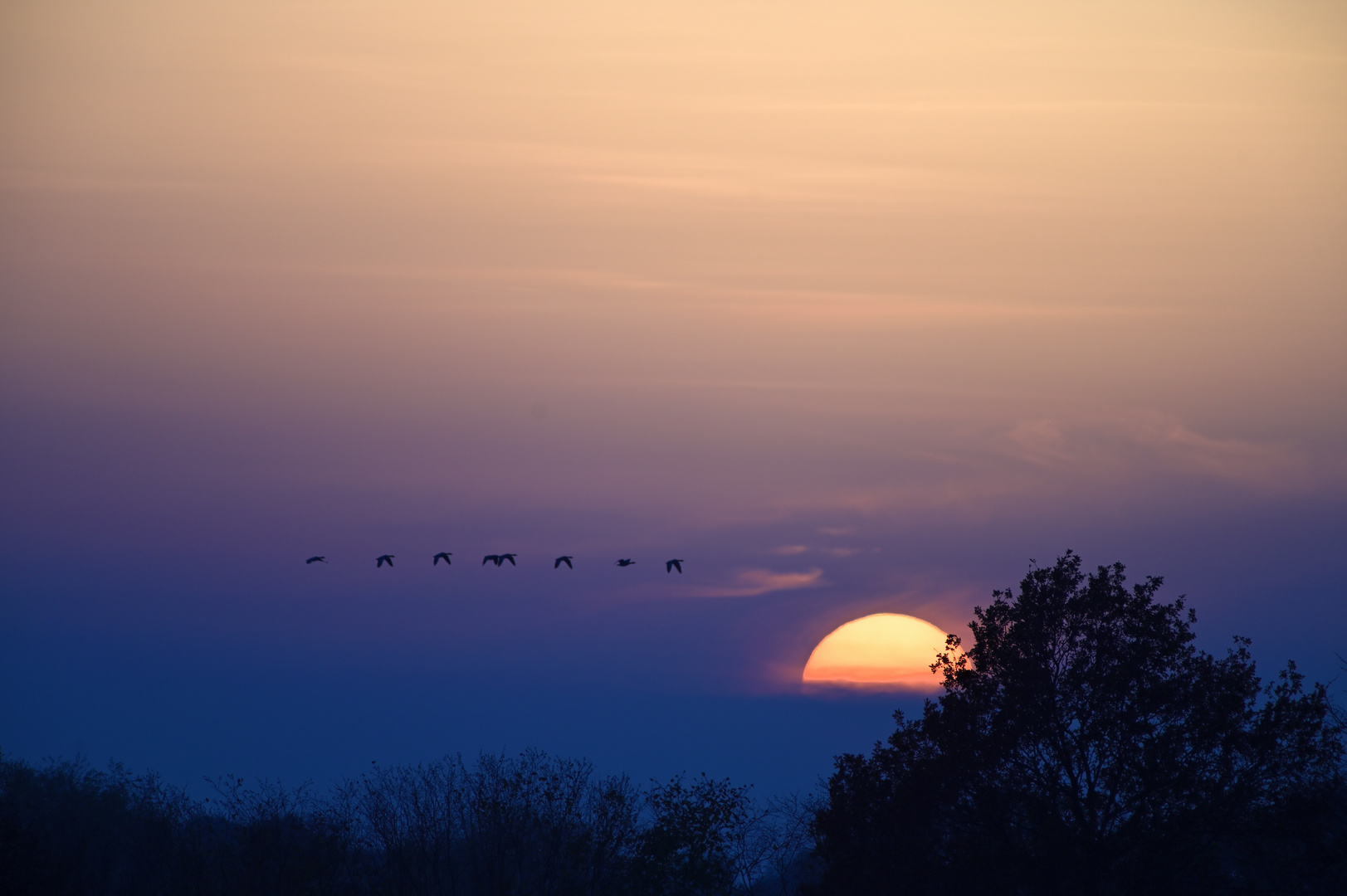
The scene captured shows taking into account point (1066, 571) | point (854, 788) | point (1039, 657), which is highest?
point (1066, 571)

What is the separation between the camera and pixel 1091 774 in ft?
89.9

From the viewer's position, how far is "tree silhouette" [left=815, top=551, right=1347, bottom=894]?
2627 centimetres

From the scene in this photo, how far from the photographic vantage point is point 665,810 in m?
43.9

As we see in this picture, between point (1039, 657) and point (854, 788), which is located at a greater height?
point (1039, 657)

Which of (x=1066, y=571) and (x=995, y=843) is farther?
(x=1066, y=571)

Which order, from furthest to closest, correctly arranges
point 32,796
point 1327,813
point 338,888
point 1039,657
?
point 32,796 → point 338,888 → point 1039,657 → point 1327,813

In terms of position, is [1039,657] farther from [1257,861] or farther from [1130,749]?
[1257,861]

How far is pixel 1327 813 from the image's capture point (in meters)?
26.5

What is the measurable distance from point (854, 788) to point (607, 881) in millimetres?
16406

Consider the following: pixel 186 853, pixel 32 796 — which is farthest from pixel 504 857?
pixel 32 796

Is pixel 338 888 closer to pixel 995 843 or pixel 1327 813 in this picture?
pixel 995 843

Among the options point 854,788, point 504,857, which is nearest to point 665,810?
point 504,857

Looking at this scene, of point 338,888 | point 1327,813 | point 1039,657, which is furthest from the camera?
point 338,888

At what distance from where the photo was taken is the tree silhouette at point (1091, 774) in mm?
26266
